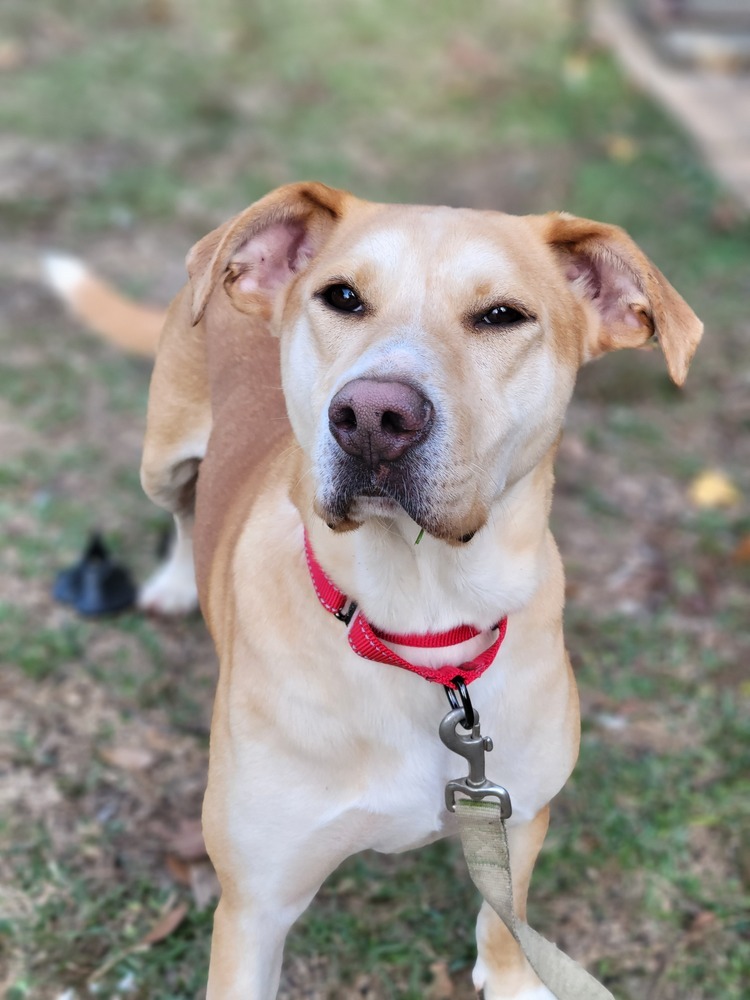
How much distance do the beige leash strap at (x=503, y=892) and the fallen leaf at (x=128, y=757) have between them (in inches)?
56.5

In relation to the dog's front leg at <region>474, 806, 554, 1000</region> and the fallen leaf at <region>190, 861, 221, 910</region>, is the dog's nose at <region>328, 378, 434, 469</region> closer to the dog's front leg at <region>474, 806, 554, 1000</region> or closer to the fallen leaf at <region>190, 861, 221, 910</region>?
the dog's front leg at <region>474, 806, 554, 1000</region>

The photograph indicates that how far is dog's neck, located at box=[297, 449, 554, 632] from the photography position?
2238mm

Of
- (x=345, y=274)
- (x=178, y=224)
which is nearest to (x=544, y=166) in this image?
(x=178, y=224)

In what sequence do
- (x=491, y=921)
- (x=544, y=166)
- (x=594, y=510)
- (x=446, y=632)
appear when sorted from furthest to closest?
(x=544, y=166) < (x=594, y=510) < (x=491, y=921) < (x=446, y=632)

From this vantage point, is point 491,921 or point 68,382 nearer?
point 491,921

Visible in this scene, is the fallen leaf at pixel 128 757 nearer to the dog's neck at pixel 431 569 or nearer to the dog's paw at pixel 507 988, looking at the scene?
the dog's paw at pixel 507 988

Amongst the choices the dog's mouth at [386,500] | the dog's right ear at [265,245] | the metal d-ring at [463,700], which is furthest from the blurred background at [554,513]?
the dog's right ear at [265,245]

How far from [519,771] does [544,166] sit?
6.27 metres

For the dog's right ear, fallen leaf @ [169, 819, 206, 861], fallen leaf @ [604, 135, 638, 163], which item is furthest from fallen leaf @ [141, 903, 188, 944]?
fallen leaf @ [604, 135, 638, 163]

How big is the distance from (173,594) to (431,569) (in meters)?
1.96

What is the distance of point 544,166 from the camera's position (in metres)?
7.85

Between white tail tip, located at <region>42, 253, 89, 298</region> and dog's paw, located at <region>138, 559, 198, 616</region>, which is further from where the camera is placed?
white tail tip, located at <region>42, 253, 89, 298</region>

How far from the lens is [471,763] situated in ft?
7.31

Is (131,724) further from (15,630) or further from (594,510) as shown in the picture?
(594,510)
